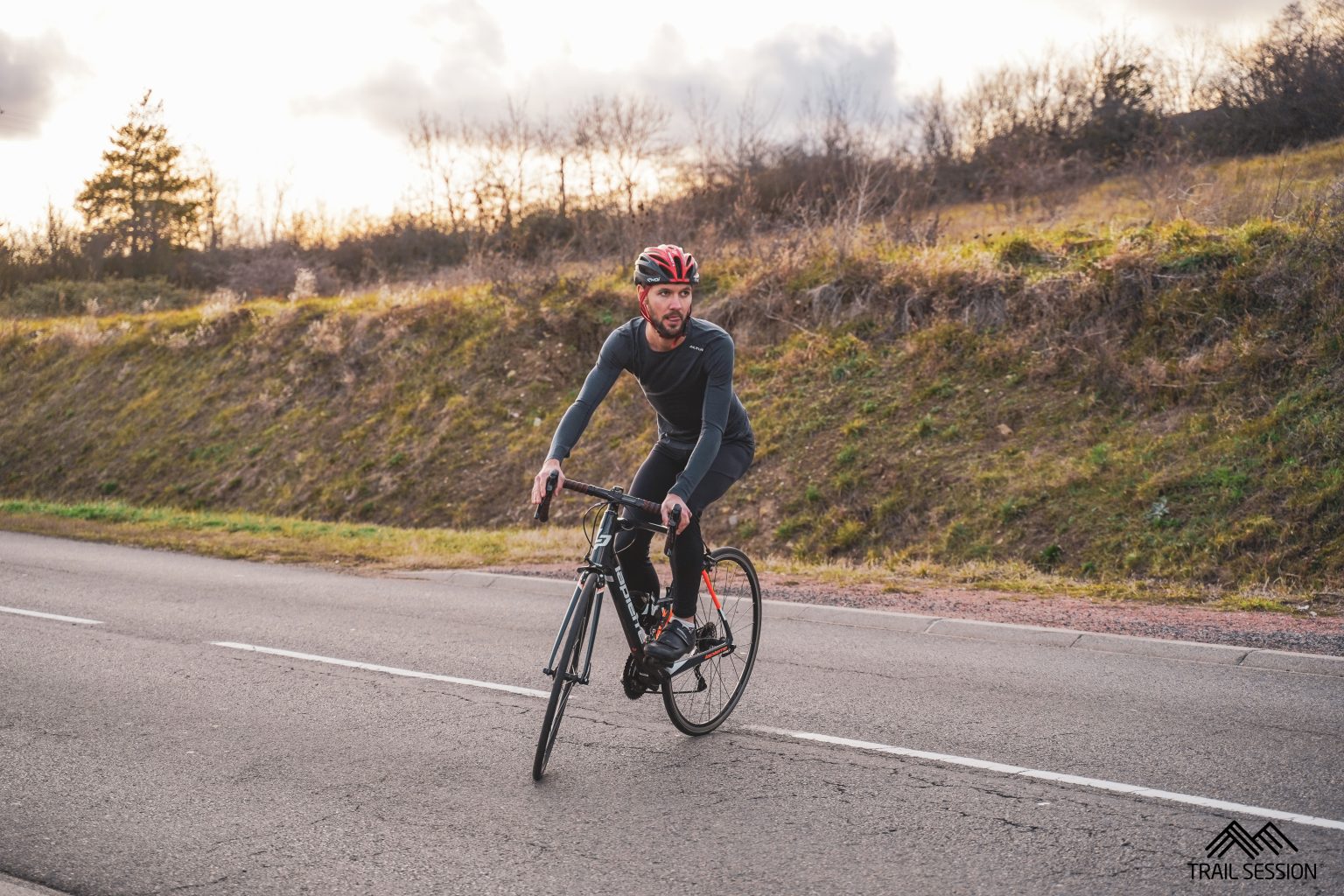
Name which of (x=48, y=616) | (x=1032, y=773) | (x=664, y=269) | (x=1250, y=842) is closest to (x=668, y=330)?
(x=664, y=269)

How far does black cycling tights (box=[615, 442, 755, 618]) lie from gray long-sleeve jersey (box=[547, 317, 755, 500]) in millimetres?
183

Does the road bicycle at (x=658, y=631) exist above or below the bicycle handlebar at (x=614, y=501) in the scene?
below

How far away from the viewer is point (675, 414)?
5.71 metres

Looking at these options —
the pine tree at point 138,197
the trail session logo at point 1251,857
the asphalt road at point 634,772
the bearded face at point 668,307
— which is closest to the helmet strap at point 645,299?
the bearded face at point 668,307

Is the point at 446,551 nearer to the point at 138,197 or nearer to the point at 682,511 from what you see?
the point at 682,511

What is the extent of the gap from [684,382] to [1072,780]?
264 cm

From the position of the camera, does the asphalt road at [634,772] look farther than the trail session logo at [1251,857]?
Yes

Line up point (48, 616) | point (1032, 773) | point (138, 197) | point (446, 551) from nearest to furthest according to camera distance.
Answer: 1. point (1032, 773)
2. point (48, 616)
3. point (446, 551)
4. point (138, 197)

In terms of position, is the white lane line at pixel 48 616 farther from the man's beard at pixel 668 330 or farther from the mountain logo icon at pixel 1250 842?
the mountain logo icon at pixel 1250 842

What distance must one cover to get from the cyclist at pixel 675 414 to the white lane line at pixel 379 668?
145cm

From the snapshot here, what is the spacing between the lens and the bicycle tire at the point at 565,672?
196 inches

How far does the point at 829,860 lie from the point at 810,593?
6405 mm

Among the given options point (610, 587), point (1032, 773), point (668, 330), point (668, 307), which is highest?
point (668, 307)

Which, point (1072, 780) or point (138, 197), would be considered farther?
point (138, 197)
